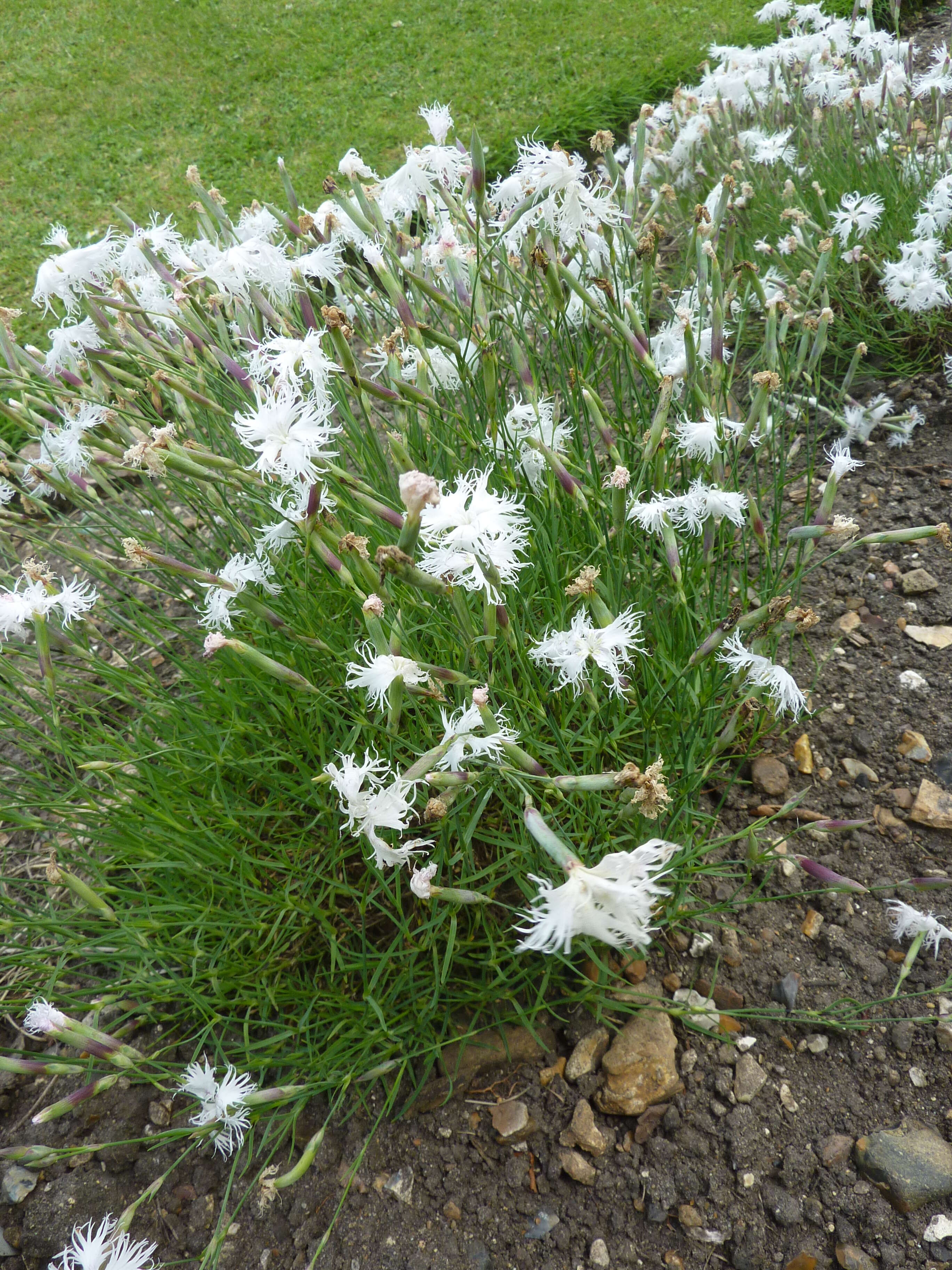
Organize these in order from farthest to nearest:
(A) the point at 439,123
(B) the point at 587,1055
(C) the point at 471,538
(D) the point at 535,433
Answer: (A) the point at 439,123
(D) the point at 535,433
(B) the point at 587,1055
(C) the point at 471,538

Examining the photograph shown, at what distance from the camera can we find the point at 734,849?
6.43 feet

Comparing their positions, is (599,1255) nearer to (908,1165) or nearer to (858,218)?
(908,1165)

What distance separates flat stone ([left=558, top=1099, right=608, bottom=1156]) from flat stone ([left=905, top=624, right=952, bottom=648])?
4.70 ft

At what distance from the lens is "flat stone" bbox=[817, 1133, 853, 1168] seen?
1.50m

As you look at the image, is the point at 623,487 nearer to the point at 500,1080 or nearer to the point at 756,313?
the point at 500,1080

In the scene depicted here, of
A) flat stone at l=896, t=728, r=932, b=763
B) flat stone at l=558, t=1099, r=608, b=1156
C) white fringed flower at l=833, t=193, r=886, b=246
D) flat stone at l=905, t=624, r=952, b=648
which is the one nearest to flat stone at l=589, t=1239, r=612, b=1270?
flat stone at l=558, t=1099, r=608, b=1156

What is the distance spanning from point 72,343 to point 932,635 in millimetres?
2327

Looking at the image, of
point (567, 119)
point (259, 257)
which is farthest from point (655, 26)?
point (259, 257)

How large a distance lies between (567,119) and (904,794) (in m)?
5.12

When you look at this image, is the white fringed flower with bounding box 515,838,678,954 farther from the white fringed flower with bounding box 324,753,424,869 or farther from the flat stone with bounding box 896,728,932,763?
the flat stone with bounding box 896,728,932,763

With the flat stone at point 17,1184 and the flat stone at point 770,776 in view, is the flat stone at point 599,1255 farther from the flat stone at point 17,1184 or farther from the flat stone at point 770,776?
the flat stone at point 17,1184

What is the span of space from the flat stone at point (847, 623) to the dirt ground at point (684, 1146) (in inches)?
14.5

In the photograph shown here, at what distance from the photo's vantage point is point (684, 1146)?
1.59m

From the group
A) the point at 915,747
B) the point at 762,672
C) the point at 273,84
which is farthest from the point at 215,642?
the point at 273,84
